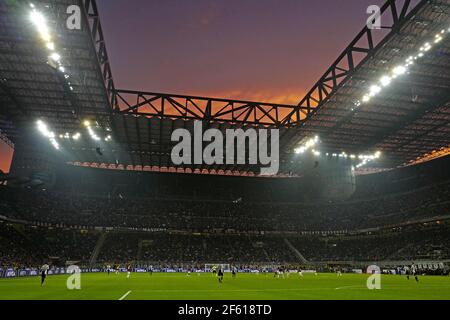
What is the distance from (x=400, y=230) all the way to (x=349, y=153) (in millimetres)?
26416

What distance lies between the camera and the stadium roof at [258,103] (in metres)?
25.0

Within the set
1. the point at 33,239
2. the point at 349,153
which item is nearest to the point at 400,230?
the point at 349,153

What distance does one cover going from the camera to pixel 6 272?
133ft

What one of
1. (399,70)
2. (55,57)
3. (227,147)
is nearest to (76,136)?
(227,147)

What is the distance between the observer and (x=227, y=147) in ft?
160

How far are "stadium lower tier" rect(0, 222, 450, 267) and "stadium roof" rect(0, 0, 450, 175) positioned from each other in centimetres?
1799

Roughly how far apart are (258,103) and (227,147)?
13.9 meters

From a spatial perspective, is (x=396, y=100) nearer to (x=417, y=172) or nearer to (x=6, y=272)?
(x=6, y=272)

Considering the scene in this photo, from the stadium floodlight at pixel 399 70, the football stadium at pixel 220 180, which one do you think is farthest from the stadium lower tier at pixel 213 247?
the stadium floodlight at pixel 399 70

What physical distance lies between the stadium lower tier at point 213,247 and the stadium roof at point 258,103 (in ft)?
59.0

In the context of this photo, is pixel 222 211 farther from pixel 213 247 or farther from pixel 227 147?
pixel 227 147

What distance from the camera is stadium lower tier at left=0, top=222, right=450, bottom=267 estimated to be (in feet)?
196

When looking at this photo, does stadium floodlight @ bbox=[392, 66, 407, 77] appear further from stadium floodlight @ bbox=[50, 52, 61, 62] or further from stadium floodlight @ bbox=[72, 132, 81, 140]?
stadium floodlight @ bbox=[72, 132, 81, 140]

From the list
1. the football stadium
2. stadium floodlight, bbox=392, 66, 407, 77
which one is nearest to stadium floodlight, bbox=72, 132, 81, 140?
the football stadium
